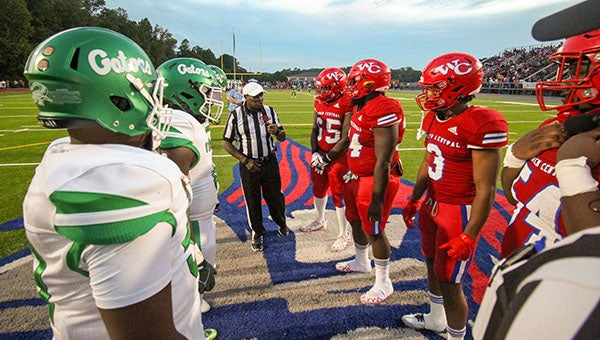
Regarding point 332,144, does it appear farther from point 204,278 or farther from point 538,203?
point 538,203

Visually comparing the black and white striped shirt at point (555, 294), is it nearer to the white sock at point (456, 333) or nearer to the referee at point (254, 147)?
the white sock at point (456, 333)

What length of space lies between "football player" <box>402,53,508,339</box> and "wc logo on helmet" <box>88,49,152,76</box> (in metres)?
1.97

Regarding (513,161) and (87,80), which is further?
(513,161)

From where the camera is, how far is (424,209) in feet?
8.30

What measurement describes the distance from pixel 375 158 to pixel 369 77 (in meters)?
0.80

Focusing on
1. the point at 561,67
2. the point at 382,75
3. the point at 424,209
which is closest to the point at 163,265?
the point at 561,67

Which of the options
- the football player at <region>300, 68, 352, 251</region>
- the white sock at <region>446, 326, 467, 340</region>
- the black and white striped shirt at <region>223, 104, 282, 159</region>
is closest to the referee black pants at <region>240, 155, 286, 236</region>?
the black and white striped shirt at <region>223, 104, 282, 159</region>

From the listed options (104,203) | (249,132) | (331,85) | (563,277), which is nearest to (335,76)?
(331,85)

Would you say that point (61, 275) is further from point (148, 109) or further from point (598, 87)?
point (598, 87)

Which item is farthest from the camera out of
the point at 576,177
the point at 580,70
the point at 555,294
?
the point at 580,70

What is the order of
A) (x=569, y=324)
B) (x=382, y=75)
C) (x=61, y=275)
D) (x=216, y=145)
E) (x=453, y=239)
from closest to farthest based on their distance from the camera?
(x=569, y=324), (x=61, y=275), (x=453, y=239), (x=382, y=75), (x=216, y=145)

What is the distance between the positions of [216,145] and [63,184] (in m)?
9.26

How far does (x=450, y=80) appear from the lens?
2.25 metres

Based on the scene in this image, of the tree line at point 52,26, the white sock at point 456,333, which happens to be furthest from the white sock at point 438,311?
the tree line at point 52,26
